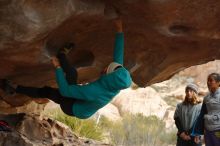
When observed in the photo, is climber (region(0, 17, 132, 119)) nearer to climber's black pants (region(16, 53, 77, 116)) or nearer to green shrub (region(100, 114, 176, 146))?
climber's black pants (region(16, 53, 77, 116))

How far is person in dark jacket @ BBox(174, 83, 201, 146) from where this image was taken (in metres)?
6.38

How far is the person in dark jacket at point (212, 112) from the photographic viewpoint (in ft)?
18.9

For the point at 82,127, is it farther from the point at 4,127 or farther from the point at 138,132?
the point at 4,127

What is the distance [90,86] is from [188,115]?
6.62ft

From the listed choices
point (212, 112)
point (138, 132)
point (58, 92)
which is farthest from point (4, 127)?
point (138, 132)

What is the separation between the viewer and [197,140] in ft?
21.0

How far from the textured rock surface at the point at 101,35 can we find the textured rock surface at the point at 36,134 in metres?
0.64

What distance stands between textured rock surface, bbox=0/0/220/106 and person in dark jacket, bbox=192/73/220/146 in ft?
2.40

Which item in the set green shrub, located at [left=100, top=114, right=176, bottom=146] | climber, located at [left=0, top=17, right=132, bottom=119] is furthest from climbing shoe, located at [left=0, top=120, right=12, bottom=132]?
green shrub, located at [left=100, top=114, right=176, bottom=146]

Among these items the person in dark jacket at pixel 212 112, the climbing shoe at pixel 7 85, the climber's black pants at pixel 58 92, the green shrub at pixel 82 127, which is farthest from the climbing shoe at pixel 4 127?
the green shrub at pixel 82 127

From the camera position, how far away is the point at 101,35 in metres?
6.20

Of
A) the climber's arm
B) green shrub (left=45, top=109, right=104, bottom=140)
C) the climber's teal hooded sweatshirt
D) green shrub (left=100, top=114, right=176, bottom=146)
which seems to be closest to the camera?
the climber's teal hooded sweatshirt

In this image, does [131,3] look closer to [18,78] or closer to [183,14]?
[183,14]

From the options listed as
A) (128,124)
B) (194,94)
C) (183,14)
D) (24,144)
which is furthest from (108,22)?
(128,124)
